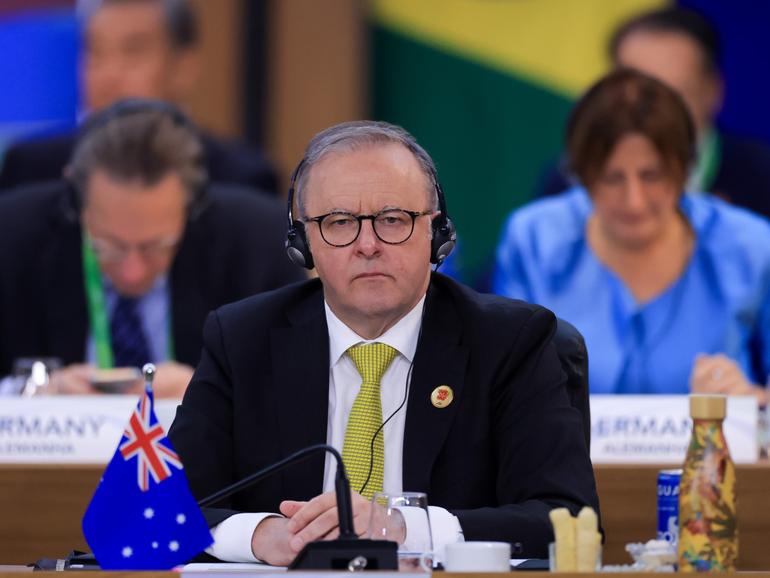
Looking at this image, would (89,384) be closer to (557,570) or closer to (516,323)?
(516,323)

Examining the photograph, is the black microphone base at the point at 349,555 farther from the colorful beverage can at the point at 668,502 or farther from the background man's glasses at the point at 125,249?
the background man's glasses at the point at 125,249

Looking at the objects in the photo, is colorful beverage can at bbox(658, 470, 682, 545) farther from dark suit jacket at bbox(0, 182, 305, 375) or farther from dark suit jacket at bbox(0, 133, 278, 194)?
dark suit jacket at bbox(0, 133, 278, 194)

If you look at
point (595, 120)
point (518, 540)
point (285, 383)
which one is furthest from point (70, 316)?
point (518, 540)

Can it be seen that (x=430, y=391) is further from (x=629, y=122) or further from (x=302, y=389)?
(x=629, y=122)

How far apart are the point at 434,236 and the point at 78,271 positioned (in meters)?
1.86

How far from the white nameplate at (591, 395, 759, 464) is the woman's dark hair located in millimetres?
932

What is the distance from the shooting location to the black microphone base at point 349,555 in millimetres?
1708

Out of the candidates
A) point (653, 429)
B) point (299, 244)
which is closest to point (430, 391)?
point (299, 244)

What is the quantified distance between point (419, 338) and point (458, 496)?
253mm

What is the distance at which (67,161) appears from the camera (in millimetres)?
4988

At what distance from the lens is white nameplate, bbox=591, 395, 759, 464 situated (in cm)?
302

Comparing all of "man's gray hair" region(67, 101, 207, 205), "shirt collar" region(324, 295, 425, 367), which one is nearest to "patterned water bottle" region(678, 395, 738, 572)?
"shirt collar" region(324, 295, 425, 367)

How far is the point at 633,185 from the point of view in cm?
384

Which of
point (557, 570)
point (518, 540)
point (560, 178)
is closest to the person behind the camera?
point (557, 570)
